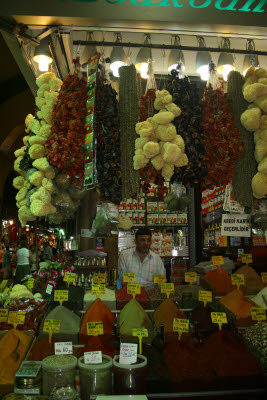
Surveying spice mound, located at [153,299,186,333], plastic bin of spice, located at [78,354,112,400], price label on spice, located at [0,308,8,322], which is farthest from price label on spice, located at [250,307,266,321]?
price label on spice, located at [0,308,8,322]

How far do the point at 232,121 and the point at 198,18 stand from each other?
73cm

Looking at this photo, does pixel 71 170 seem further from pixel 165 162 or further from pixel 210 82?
pixel 210 82

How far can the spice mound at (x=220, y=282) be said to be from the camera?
2590 mm

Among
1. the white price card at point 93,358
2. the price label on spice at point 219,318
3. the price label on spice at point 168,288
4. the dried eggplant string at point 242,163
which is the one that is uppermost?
the dried eggplant string at point 242,163

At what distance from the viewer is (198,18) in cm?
177

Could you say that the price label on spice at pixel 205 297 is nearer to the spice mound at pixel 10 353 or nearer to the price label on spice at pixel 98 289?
the price label on spice at pixel 98 289

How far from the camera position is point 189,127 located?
212 centimetres

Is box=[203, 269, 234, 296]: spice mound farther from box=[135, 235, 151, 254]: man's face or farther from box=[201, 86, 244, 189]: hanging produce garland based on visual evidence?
box=[135, 235, 151, 254]: man's face

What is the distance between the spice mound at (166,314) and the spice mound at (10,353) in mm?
824

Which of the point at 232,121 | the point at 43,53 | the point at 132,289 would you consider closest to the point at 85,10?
the point at 43,53

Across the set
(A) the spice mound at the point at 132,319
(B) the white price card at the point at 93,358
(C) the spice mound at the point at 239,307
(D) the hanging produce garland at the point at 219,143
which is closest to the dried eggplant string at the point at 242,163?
(D) the hanging produce garland at the point at 219,143

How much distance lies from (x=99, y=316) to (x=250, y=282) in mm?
1470

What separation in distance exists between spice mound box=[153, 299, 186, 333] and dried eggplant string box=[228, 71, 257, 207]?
87 centimetres

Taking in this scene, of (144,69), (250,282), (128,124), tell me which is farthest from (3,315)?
Result: (144,69)
